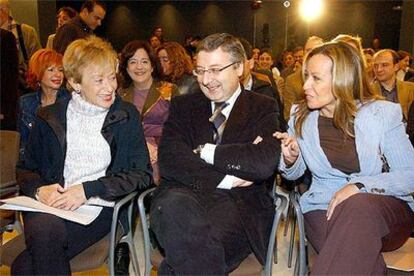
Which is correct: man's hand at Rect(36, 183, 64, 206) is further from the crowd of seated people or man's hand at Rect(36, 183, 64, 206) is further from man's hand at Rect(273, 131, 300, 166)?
man's hand at Rect(273, 131, 300, 166)

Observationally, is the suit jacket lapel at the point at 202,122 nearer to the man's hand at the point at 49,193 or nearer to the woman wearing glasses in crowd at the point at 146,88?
the man's hand at the point at 49,193

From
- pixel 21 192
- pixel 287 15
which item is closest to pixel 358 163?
pixel 21 192

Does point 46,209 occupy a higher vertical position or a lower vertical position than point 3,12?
lower

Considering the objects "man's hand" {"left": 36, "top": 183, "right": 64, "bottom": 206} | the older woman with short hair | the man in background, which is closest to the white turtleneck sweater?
"man's hand" {"left": 36, "top": 183, "right": 64, "bottom": 206}

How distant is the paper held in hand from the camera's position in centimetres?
187

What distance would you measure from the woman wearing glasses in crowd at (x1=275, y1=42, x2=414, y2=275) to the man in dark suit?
0.59 ft

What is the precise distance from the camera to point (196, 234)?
1671mm

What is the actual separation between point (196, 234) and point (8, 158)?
3.53ft

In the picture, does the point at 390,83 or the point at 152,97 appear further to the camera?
the point at 390,83

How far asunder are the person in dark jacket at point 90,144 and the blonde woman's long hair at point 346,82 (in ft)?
3.00

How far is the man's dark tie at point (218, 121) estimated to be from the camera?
206cm

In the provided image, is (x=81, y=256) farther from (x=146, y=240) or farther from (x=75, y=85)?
(x=75, y=85)

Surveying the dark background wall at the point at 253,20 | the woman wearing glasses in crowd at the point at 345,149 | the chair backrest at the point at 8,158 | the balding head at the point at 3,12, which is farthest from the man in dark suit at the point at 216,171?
the dark background wall at the point at 253,20

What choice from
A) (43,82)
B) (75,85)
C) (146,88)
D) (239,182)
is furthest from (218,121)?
(43,82)
